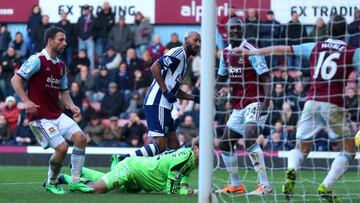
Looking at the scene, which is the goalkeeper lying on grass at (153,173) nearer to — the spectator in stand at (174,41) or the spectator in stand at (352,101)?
the spectator in stand at (352,101)

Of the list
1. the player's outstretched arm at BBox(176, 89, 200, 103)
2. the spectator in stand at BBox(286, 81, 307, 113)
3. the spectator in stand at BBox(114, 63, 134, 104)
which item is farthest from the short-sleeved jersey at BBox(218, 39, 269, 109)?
the spectator in stand at BBox(114, 63, 134, 104)

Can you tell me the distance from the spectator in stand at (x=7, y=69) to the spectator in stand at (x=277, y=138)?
6651 mm

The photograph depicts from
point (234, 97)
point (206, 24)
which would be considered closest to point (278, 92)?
point (234, 97)

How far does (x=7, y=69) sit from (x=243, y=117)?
36.0 ft

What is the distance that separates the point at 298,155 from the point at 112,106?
10.7 m

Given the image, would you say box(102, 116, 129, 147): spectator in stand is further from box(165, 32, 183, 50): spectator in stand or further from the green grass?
the green grass

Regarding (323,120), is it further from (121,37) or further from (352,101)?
(121,37)

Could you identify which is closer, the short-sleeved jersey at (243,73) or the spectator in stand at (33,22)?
the short-sleeved jersey at (243,73)

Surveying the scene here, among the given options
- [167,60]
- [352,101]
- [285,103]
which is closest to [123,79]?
[285,103]

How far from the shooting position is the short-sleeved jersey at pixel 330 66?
1016cm

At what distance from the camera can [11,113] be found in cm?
2070

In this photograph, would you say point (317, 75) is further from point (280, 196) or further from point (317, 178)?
point (317, 178)

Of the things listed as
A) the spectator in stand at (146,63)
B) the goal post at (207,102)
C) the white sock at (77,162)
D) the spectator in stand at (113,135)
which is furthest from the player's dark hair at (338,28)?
the spectator in stand at (146,63)

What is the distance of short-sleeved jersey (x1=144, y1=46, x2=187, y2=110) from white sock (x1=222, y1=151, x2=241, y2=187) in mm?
944
